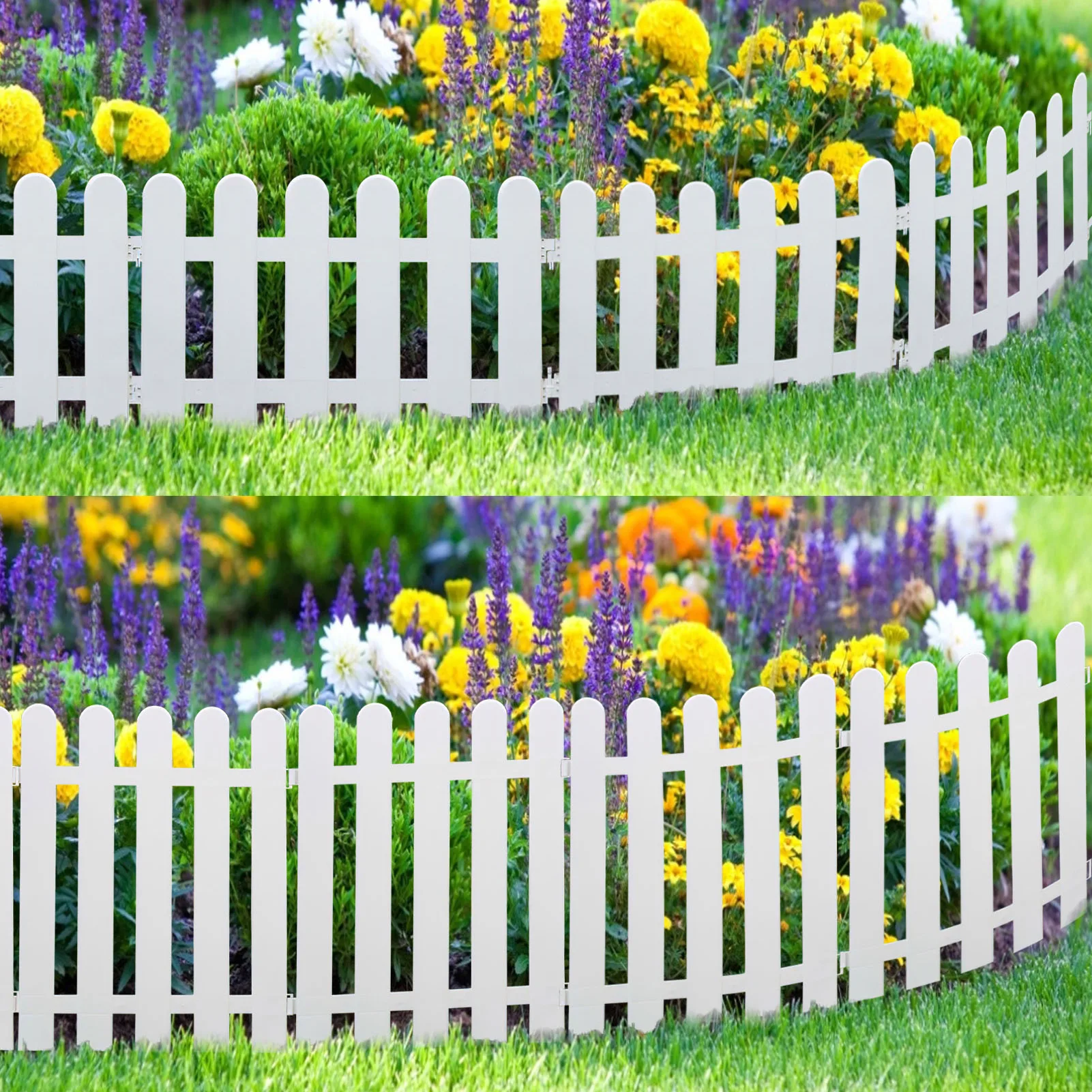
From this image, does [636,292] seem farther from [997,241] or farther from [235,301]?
[997,241]

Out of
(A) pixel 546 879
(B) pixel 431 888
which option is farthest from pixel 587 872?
(B) pixel 431 888

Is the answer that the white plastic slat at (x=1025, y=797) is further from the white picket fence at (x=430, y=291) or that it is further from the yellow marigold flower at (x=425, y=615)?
the yellow marigold flower at (x=425, y=615)

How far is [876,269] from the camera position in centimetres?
552

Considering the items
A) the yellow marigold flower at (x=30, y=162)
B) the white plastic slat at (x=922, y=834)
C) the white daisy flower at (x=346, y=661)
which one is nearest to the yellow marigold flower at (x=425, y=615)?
the white daisy flower at (x=346, y=661)

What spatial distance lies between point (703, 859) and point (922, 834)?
64 cm

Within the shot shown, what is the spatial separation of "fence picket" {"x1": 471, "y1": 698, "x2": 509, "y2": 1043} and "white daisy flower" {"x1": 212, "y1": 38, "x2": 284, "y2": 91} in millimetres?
2752

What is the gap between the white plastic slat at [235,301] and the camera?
501 centimetres

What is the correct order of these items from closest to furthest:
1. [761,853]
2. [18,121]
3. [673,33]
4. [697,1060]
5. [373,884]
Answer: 1. [697,1060]
2. [373,884]
3. [761,853]
4. [18,121]
5. [673,33]

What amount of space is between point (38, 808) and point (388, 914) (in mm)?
905

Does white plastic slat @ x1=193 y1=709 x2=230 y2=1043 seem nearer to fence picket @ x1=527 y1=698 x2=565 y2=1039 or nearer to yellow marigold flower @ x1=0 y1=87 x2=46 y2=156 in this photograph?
fence picket @ x1=527 y1=698 x2=565 y2=1039

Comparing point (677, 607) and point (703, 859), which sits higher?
point (677, 607)

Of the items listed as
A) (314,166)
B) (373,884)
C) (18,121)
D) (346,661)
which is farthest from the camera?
(314,166)

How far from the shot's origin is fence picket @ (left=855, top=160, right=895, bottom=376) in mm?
5402

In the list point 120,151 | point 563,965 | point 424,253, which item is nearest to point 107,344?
point 120,151
